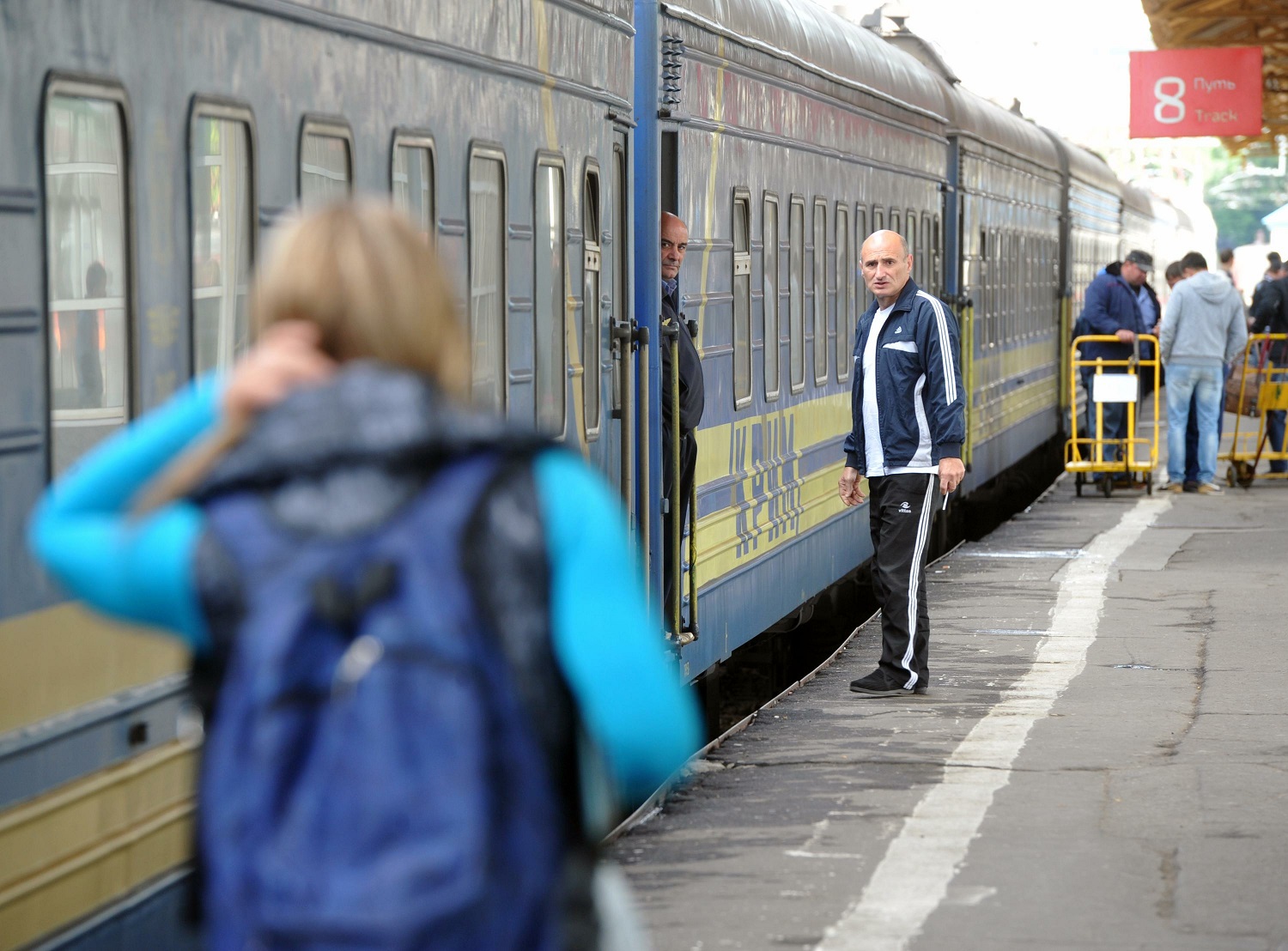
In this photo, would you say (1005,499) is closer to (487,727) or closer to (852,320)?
(852,320)

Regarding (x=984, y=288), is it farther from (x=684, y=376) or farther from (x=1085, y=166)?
(x=1085, y=166)

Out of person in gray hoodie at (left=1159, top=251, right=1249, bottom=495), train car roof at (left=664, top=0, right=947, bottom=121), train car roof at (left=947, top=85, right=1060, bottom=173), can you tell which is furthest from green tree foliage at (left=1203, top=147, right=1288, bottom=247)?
train car roof at (left=664, top=0, right=947, bottom=121)

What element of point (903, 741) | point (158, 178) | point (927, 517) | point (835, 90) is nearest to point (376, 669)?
point (158, 178)

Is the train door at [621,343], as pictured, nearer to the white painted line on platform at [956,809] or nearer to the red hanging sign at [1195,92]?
the white painted line on platform at [956,809]

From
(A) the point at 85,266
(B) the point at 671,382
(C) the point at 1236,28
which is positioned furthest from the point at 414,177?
(C) the point at 1236,28

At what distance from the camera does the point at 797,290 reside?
1116 cm

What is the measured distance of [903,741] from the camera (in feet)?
26.3

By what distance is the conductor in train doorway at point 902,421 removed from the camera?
28.0ft

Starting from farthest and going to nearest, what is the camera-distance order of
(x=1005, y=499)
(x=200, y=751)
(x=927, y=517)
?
(x=1005, y=499)
(x=927, y=517)
(x=200, y=751)

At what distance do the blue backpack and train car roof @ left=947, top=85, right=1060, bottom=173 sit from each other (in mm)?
14894

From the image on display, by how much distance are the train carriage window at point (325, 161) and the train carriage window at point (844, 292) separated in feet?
23.5

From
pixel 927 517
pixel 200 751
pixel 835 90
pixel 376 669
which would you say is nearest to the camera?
pixel 376 669

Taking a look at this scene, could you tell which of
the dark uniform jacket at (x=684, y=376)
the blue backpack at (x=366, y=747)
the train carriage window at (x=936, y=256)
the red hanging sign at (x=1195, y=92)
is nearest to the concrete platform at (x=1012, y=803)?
the dark uniform jacket at (x=684, y=376)

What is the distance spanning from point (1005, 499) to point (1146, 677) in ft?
45.7
